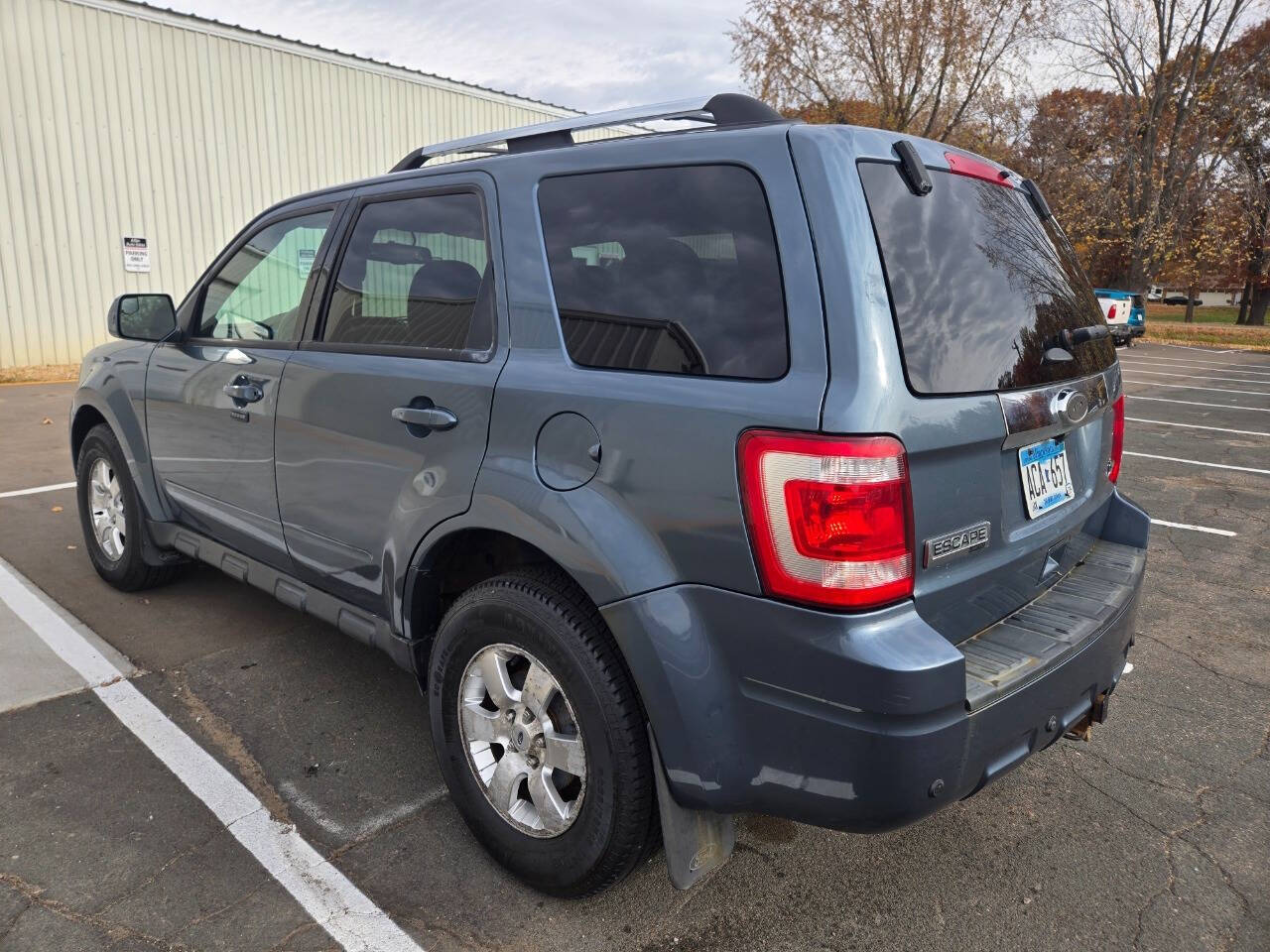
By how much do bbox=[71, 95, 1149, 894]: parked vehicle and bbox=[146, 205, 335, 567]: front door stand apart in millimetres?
369

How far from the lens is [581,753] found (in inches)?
85.0

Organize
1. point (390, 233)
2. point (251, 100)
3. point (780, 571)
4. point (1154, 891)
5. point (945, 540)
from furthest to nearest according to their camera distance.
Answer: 1. point (251, 100)
2. point (390, 233)
3. point (1154, 891)
4. point (945, 540)
5. point (780, 571)

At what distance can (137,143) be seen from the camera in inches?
512

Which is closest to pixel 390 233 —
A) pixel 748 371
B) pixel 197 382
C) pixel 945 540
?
pixel 197 382

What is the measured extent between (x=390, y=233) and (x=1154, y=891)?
296 centimetres

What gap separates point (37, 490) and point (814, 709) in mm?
6645

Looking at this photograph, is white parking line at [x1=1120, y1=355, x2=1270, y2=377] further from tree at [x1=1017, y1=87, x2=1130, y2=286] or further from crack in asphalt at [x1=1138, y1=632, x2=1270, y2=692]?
crack in asphalt at [x1=1138, y1=632, x2=1270, y2=692]

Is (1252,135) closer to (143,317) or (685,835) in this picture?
(143,317)

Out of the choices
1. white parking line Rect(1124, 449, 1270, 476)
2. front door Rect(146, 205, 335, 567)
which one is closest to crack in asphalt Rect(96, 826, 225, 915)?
front door Rect(146, 205, 335, 567)

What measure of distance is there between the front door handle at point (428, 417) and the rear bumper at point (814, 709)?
751 millimetres

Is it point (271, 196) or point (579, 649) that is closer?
point (579, 649)

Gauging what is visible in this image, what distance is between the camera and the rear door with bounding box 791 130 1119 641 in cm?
183

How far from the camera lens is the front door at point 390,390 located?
2.45 metres

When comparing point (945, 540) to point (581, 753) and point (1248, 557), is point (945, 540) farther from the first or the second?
point (1248, 557)
